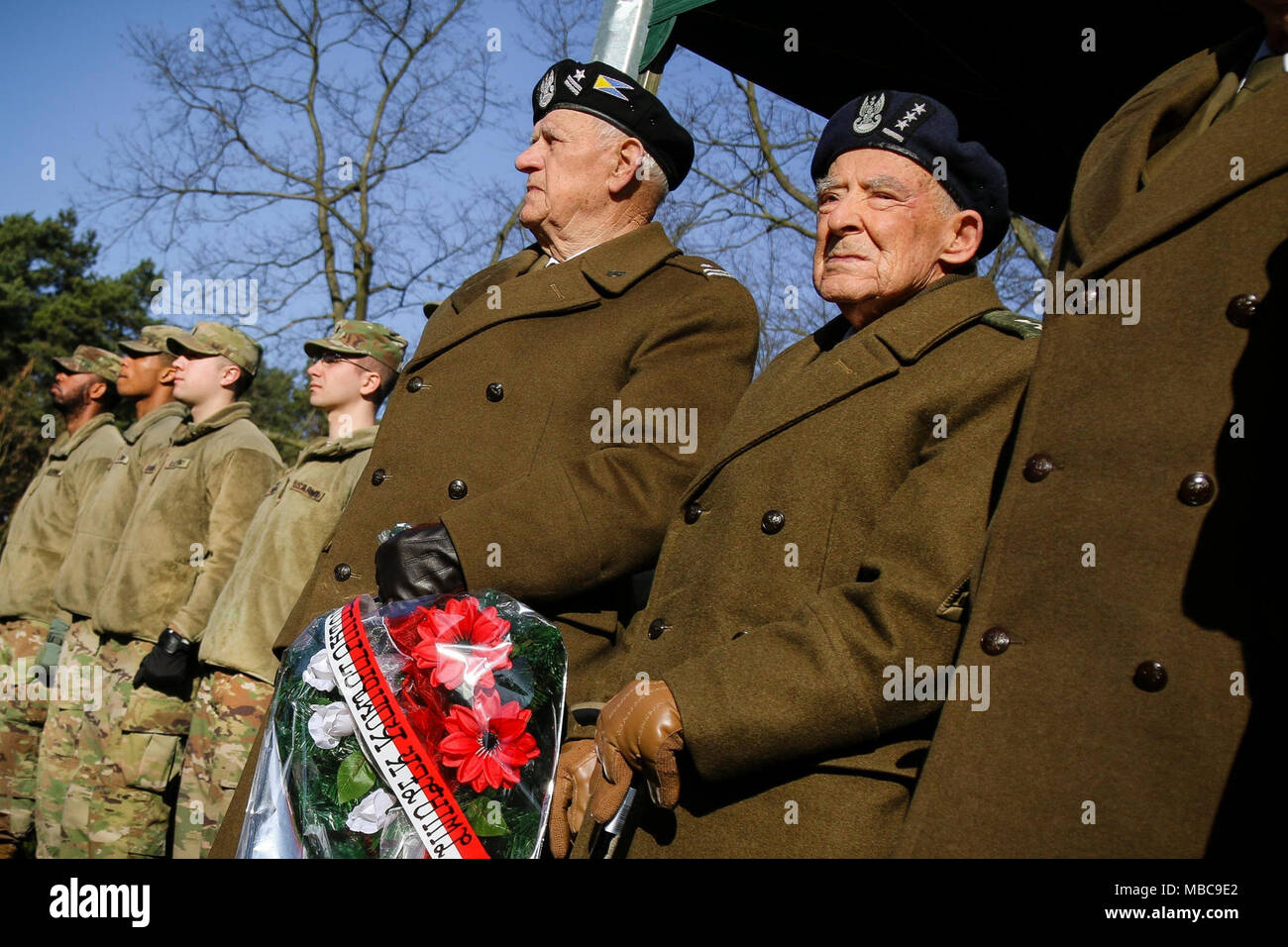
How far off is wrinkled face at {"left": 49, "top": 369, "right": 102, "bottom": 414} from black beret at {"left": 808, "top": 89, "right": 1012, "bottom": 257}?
7.38m

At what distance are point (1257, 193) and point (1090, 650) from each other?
2.15ft

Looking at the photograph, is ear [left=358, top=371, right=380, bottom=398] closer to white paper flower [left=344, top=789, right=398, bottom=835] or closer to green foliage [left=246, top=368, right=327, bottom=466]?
white paper flower [left=344, top=789, right=398, bottom=835]

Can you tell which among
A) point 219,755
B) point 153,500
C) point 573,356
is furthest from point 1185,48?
point 153,500

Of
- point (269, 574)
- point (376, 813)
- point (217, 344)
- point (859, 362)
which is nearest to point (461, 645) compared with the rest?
point (376, 813)

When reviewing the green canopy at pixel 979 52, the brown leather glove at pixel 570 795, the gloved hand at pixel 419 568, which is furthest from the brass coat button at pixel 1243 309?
the green canopy at pixel 979 52

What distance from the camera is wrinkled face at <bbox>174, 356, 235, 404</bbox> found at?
22.0 feet

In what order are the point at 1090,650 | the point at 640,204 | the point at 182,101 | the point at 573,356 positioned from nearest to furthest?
the point at 1090,650 < the point at 573,356 < the point at 640,204 < the point at 182,101

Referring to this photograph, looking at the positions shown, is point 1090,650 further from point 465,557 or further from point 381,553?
point 381,553

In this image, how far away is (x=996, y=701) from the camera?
184cm

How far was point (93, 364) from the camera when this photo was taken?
8.90 m

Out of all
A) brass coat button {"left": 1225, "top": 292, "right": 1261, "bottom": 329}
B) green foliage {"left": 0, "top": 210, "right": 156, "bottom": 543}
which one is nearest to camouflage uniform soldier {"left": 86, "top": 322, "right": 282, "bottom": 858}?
brass coat button {"left": 1225, "top": 292, "right": 1261, "bottom": 329}

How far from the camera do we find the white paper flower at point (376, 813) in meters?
2.42

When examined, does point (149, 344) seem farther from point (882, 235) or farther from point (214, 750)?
point (882, 235)

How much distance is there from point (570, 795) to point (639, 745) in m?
0.37
